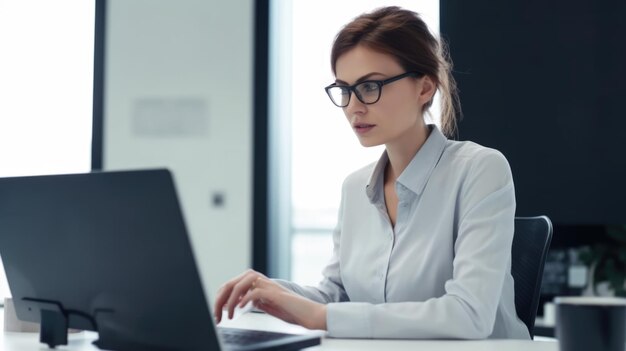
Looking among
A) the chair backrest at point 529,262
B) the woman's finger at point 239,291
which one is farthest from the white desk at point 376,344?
the chair backrest at point 529,262

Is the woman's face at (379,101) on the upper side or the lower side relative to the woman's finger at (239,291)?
upper

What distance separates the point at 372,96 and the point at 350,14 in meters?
2.26

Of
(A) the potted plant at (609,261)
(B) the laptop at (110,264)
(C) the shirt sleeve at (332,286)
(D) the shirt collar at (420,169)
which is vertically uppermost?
(D) the shirt collar at (420,169)

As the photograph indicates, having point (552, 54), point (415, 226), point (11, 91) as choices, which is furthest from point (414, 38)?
point (11, 91)

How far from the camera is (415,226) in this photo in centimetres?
153

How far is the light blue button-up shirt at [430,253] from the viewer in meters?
1.22

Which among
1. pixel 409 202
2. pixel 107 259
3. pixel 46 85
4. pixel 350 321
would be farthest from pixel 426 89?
pixel 46 85

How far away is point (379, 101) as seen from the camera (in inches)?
60.3

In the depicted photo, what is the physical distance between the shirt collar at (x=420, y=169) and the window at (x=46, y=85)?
261 cm

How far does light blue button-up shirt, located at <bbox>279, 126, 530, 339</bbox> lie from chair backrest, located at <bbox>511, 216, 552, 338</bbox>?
1.6 inches

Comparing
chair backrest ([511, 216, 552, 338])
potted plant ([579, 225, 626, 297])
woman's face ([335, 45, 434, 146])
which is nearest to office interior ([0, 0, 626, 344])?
potted plant ([579, 225, 626, 297])

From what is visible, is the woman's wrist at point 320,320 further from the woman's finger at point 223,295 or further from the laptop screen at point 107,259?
the laptop screen at point 107,259

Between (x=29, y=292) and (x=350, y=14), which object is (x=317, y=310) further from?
(x=350, y=14)

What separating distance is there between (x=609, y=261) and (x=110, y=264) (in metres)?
2.60
